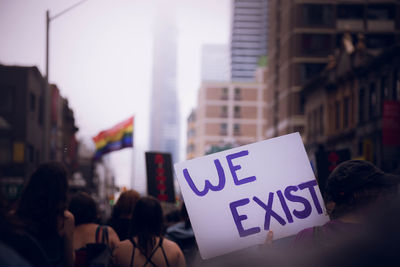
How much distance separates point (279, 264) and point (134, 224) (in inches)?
145

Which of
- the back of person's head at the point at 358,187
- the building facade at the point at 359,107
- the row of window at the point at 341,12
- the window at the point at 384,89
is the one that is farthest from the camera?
the row of window at the point at 341,12

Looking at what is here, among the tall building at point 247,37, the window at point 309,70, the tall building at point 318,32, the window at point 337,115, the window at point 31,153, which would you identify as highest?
the tall building at point 247,37

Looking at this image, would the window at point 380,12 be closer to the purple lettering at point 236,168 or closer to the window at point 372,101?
the window at point 372,101

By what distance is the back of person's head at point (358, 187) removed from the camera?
307cm

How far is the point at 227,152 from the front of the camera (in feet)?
13.5

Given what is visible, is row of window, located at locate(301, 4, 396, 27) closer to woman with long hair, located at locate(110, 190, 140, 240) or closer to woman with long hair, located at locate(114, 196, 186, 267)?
woman with long hair, located at locate(110, 190, 140, 240)

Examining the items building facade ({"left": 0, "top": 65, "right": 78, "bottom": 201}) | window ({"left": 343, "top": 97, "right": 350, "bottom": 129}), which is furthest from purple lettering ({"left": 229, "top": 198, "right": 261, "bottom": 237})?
window ({"left": 343, "top": 97, "right": 350, "bottom": 129})

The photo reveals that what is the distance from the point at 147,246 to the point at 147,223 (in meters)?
0.21

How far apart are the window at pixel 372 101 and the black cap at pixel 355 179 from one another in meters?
34.5

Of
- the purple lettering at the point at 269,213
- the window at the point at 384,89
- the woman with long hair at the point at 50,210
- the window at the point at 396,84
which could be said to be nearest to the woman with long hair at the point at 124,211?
the woman with long hair at the point at 50,210

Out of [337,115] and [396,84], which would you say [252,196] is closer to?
[396,84]

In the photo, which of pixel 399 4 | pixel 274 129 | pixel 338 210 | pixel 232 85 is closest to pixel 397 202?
pixel 338 210

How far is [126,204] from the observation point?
689 cm

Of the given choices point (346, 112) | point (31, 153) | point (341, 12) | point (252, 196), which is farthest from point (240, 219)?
point (341, 12)
